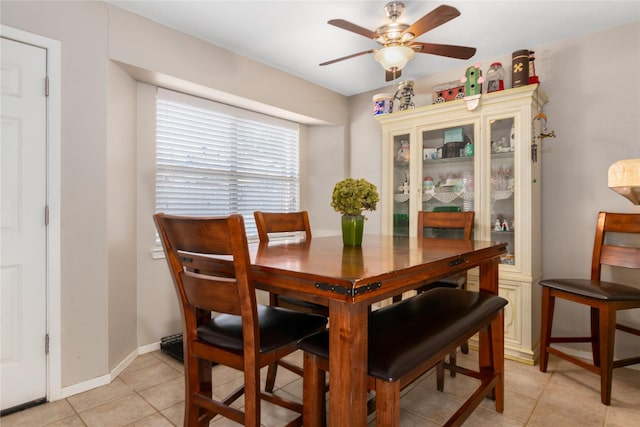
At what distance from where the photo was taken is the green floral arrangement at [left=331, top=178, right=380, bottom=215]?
1.78 meters

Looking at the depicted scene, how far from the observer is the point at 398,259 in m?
1.29

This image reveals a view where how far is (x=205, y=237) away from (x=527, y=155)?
2410 millimetres

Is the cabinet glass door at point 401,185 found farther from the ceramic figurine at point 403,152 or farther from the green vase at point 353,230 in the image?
the green vase at point 353,230

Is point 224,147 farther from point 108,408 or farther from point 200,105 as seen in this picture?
point 108,408

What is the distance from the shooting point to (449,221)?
251cm

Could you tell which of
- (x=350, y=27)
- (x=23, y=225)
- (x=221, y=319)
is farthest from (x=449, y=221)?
(x=23, y=225)

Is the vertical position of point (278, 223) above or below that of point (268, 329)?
above

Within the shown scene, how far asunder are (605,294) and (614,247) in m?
0.50

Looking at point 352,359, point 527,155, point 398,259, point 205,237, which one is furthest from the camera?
point 527,155

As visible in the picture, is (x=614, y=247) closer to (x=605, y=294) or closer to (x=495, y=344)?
(x=605, y=294)

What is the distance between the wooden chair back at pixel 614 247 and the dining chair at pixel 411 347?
3.49 ft

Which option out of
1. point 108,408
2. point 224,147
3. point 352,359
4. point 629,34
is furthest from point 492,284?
point 224,147

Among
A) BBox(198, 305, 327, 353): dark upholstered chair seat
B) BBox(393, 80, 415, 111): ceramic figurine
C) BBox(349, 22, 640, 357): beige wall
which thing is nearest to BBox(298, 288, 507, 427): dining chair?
BBox(198, 305, 327, 353): dark upholstered chair seat

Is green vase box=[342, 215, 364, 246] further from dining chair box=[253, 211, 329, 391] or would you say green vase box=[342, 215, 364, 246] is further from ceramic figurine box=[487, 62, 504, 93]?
ceramic figurine box=[487, 62, 504, 93]
